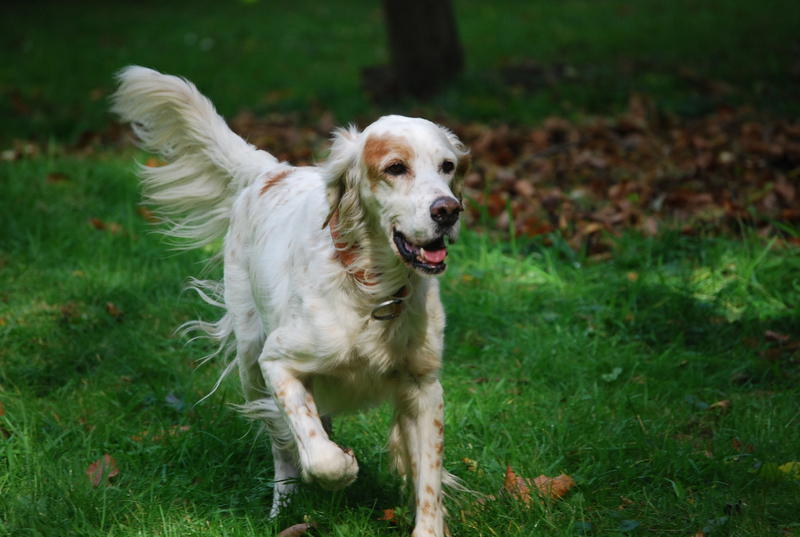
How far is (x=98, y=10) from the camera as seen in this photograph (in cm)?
1842

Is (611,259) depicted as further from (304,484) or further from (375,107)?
(375,107)

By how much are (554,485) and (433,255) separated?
985 mm

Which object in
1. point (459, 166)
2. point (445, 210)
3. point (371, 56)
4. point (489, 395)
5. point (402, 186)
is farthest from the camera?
point (371, 56)

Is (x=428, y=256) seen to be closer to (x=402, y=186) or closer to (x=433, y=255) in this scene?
(x=433, y=255)

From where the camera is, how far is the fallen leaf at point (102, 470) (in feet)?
10.3

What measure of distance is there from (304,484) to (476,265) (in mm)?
2122

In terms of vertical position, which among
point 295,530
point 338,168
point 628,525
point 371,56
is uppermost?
point 338,168

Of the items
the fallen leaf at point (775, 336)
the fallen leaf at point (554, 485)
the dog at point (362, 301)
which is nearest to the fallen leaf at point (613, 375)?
the fallen leaf at point (775, 336)

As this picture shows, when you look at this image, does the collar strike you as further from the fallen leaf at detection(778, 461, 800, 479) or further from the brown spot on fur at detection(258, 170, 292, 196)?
Result: the fallen leaf at detection(778, 461, 800, 479)

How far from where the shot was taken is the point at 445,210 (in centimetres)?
262

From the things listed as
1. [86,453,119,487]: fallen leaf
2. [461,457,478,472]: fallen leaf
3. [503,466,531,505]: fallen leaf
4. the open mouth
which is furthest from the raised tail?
[503,466,531,505]: fallen leaf

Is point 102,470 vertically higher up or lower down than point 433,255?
lower down

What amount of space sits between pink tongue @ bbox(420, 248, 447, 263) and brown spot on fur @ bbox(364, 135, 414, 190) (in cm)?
25

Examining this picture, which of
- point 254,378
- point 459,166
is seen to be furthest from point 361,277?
point 254,378
